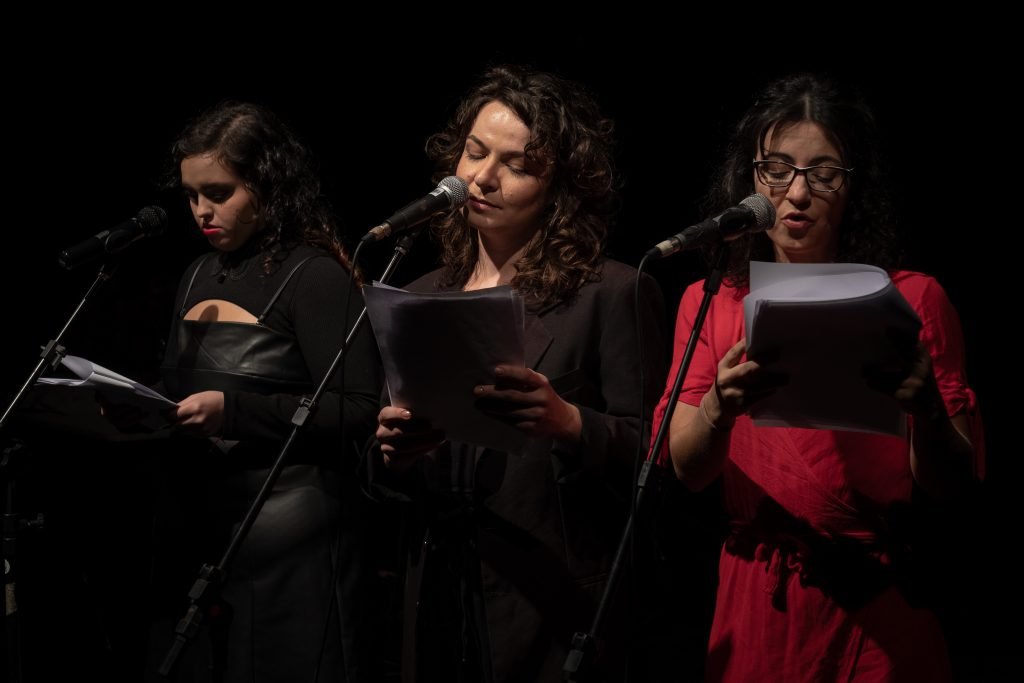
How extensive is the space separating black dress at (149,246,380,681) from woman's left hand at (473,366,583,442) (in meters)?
0.65

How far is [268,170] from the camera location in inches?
104

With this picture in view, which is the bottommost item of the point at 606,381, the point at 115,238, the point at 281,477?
the point at 281,477

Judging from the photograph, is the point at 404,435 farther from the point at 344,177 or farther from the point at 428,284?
the point at 344,177

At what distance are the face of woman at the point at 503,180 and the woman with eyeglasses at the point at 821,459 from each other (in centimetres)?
42

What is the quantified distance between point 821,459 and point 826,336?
38 centimetres

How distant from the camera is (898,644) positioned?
5.32 ft

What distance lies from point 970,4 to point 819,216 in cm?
182

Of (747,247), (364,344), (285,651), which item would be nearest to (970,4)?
(747,247)

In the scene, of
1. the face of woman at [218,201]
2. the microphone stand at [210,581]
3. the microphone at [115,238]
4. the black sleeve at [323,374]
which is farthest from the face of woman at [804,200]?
the microphone at [115,238]

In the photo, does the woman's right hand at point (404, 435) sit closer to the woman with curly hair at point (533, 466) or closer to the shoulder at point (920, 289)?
the woman with curly hair at point (533, 466)

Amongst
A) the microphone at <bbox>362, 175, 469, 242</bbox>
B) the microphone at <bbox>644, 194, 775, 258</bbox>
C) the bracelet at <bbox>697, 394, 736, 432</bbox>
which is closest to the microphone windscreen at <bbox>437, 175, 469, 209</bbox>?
the microphone at <bbox>362, 175, 469, 242</bbox>

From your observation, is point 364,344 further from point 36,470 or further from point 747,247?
point 36,470

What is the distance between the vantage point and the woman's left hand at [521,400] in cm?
168

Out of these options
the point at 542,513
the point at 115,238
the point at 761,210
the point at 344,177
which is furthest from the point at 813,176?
the point at 344,177
